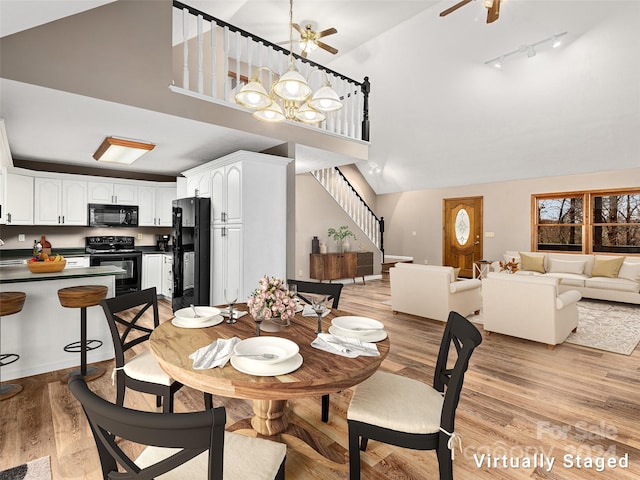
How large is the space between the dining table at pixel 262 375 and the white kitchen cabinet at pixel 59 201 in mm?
4787

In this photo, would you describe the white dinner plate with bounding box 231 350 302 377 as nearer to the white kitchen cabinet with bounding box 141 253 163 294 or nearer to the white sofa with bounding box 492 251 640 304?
the white kitchen cabinet with bounding box 141 253 163 294

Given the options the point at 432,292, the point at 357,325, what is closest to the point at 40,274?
the point at 357,325

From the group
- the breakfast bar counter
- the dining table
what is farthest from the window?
the breakfast bar counter

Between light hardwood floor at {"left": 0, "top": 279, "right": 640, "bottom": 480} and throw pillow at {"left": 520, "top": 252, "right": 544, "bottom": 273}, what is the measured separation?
12.0 ft

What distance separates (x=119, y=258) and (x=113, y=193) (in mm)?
1207

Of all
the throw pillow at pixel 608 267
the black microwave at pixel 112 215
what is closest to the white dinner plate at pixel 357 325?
the black microwave at pixel 112 215

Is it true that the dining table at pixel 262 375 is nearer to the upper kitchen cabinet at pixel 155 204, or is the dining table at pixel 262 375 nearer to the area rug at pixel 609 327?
the area rug at pixel 609 327

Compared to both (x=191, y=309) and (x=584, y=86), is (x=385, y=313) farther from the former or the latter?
(x=584, y=86)

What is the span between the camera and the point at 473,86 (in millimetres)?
6254

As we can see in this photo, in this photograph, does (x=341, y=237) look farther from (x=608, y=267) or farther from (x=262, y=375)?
(x=262, y=375)

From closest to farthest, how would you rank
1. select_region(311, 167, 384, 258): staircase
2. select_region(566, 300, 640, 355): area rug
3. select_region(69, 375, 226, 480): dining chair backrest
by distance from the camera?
select_region(69, 375, 226, 480): dining chair backrest
select_region(566, 300, 640, 355): area rug
select_region(311, 167, 384, 258): staircase

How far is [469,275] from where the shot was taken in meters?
9.12

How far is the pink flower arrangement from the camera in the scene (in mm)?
1773

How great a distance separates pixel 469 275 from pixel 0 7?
949 cm
